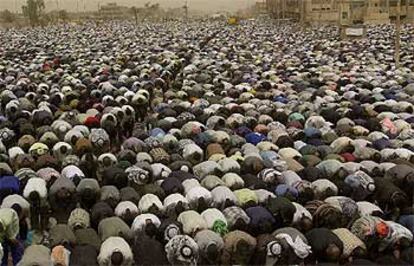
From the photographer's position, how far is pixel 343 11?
103 ft

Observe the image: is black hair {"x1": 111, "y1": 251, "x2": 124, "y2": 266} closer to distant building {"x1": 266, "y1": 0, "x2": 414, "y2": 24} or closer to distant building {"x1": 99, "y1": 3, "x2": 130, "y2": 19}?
distant building {"x1": 266, "y1": 0, "x2": 414, "y2": 24}

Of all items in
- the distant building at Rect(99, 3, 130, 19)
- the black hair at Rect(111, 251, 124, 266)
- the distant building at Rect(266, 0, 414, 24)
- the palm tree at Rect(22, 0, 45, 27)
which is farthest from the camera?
the distant building at Rect(99, 3, 130, 19)

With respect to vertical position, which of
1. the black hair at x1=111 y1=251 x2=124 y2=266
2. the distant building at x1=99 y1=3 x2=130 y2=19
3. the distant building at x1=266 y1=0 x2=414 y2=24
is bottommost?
the black hair at x1=111 y1=251 x2=124 y2=266

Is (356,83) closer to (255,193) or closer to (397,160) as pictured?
(397,160)

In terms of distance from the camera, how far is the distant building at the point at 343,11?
3195 cm

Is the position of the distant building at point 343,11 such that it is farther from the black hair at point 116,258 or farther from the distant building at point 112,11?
the distant building at point 112,11

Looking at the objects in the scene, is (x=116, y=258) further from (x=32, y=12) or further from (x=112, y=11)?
(x=112, y=11)

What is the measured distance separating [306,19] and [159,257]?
39241 mm

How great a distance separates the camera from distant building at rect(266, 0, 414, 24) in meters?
32.0

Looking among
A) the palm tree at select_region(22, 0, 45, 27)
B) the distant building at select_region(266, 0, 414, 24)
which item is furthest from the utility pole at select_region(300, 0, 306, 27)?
the palm tree at select_region(22, 0, 45, 27)

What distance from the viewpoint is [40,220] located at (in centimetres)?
654

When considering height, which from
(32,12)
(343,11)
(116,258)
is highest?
(32,12)

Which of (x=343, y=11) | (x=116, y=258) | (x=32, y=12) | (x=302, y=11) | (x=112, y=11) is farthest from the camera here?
(x=112, y=11)

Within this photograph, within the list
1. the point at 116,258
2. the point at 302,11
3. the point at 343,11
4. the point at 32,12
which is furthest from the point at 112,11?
the point at 116,258
